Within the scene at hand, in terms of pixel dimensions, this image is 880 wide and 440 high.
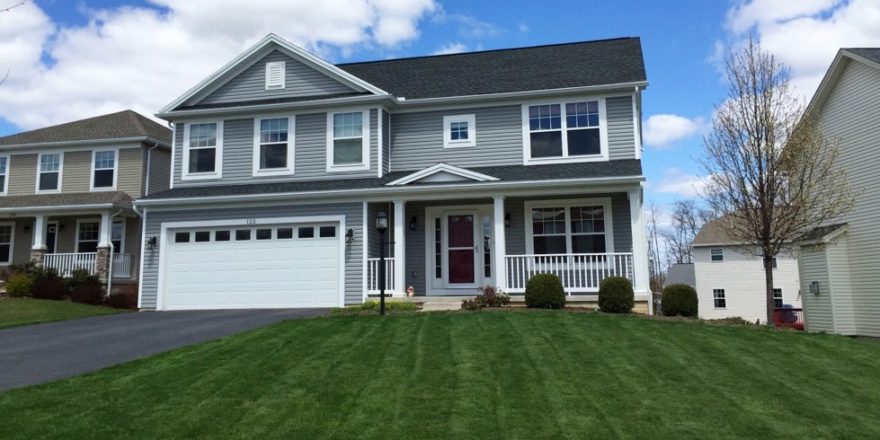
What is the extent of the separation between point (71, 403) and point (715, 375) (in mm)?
7380

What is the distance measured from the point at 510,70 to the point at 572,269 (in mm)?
6547

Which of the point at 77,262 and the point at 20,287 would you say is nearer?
the point at 20,287

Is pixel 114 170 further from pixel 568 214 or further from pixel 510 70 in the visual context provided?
pixel 568 214

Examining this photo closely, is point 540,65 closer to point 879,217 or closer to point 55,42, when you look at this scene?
point 879,217

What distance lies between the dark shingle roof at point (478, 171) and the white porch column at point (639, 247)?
0.63 m

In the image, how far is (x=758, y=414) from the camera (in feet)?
19.2

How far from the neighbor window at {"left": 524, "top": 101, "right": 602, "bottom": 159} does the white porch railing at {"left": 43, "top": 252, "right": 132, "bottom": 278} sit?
15.0m

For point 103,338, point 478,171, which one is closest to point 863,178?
point 478,171

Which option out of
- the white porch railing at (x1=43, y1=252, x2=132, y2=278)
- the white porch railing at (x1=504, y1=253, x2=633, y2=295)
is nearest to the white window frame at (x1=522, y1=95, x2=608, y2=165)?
the white porch railing at (x1=504, y1=253, x2=633, y2=295)

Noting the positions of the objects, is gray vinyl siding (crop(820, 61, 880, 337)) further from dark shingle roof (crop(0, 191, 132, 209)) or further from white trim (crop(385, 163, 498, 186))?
dark shingle roof (crop(0, 191, 132, 209))

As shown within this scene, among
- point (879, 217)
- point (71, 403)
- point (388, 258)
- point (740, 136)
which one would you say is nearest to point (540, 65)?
point (740, 136)

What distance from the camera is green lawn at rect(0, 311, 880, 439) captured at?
5.46m

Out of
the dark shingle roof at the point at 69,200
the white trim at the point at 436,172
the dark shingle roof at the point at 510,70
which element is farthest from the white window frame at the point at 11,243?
the white trim at the point at 436,172

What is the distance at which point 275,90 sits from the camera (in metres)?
16.9
